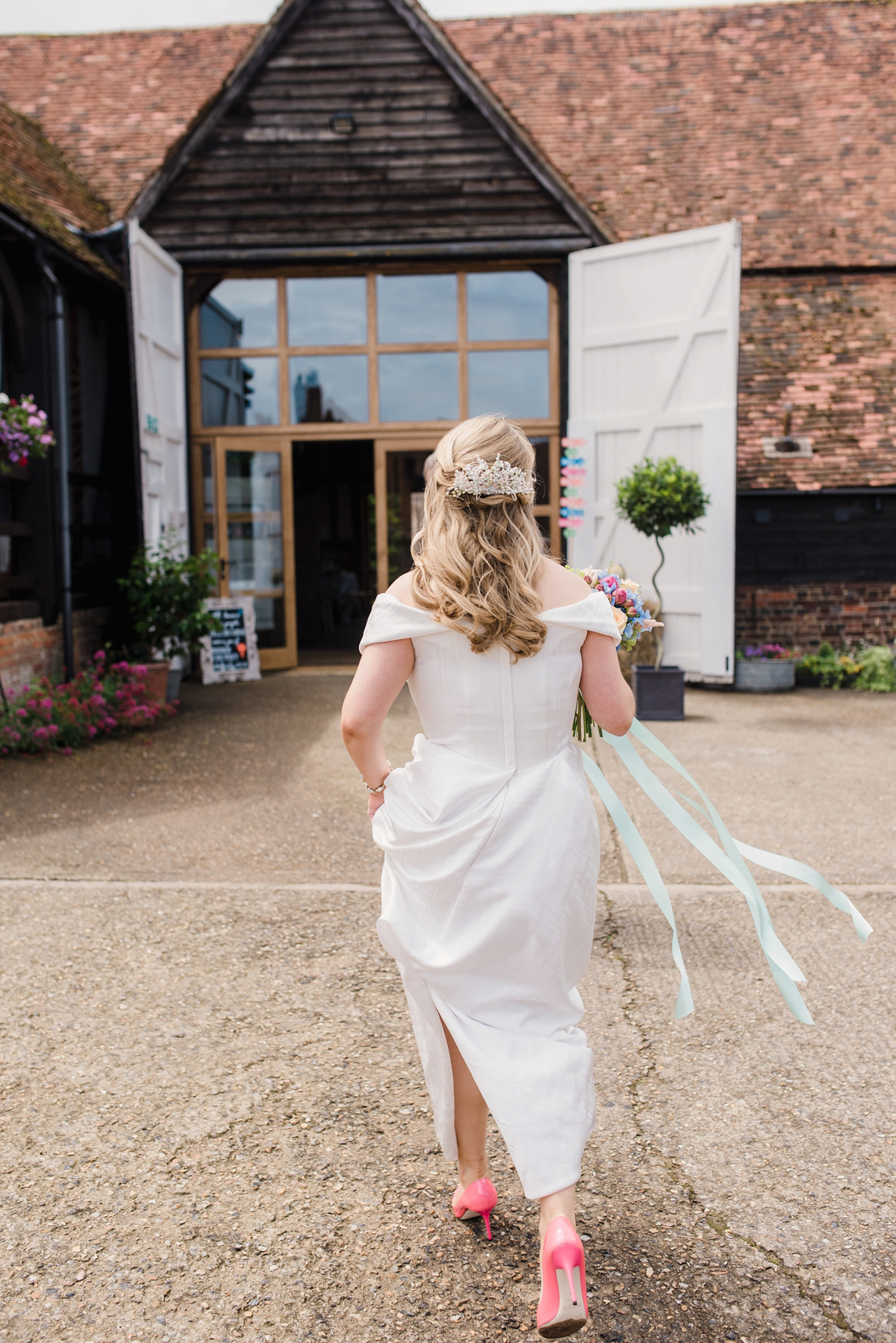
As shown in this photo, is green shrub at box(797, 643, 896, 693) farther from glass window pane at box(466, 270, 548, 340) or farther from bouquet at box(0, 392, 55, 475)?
bouquet at box(0, 392, 55, 475)

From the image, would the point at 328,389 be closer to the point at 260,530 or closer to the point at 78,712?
the point at 260,530

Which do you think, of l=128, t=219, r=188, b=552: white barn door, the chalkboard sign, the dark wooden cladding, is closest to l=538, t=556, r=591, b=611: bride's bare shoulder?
l=128, t=219, r=188, b=552: white barn door

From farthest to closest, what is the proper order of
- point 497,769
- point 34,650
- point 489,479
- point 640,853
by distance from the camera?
point 34,650
point 640,853
point 497,769
point 489,479

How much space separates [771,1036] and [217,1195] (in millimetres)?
1579

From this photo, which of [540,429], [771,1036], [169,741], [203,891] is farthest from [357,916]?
[540,429]

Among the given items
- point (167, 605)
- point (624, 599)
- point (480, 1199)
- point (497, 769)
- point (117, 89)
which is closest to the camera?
point (497, 769)

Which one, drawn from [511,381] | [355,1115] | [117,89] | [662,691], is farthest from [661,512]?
[117,89]

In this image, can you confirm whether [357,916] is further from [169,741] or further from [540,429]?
[540,429]

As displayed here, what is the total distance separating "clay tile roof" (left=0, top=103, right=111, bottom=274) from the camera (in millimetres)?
8078

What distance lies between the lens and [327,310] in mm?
10781

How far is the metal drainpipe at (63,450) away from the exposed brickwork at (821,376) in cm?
621

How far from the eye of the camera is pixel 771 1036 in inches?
120

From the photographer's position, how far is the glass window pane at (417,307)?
10.7 m

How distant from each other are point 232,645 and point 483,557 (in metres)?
8.79
